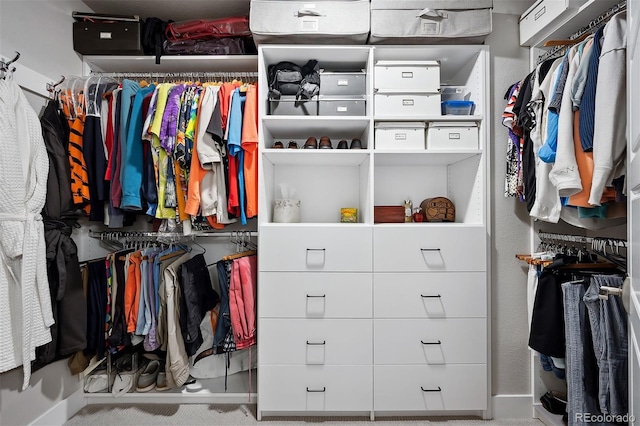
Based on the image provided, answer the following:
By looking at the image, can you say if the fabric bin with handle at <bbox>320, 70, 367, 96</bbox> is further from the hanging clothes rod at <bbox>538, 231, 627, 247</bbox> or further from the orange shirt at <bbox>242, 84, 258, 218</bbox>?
the hanging clothes rod at <bbox>538, 231, 627, 247</bbox>

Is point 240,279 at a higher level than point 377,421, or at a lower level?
higher

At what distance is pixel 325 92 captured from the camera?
1.94 metres

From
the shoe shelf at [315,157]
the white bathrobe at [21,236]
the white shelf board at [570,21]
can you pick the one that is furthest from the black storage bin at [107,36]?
the white shelf board at [570,21]

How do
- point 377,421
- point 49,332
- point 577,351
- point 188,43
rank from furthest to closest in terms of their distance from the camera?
point 188,43 → point 377,421 → point 49,332 → point 577,351

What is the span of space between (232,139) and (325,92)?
0.57 m

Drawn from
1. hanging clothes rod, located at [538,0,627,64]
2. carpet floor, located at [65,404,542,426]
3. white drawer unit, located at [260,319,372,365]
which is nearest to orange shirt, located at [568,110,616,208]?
hanging clothes rod, located at [538,0,627,64]

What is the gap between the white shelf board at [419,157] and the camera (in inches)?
73.7

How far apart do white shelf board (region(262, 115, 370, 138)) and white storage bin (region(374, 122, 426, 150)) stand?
10 centimetres

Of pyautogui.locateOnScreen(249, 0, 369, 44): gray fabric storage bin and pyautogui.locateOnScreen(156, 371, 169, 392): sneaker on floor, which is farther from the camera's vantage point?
pyautogui.locateOnScreen(156, 371, 169, 392): sneaker on floor

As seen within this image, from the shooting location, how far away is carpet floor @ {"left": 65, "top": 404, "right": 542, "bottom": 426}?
1.90m

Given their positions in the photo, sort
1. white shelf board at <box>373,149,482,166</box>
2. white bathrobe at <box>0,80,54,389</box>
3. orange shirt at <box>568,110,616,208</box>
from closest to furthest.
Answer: orange shirt at <box>568,110,616,208</box>
white bathrobe at <box>0,80,54,389</box>
white shelf board at <box>373,149,482,166</box>

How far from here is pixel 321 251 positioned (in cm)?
185

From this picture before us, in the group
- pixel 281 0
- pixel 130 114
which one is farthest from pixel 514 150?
pixel 130 114

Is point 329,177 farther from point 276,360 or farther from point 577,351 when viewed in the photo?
point 577,351
